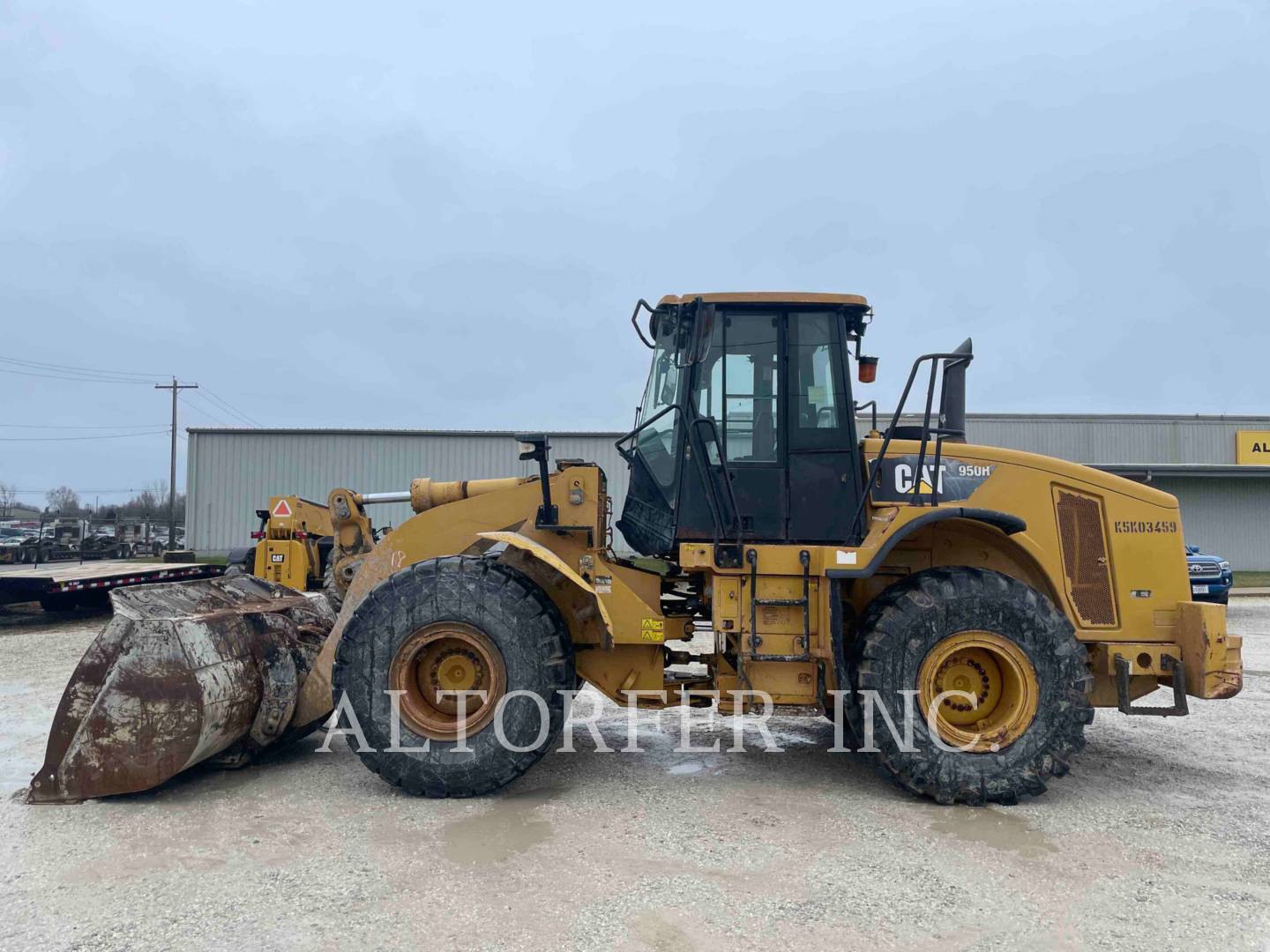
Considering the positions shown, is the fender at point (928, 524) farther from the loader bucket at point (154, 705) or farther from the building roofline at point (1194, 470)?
the building roofline at point (1194, 470)

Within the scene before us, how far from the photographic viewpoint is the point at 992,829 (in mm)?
4457

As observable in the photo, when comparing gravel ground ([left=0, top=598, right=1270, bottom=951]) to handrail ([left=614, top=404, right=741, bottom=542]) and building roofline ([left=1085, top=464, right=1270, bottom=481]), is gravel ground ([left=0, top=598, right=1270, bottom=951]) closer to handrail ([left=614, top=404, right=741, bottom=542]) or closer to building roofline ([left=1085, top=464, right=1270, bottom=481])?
handrail ([left=614, top=404, right=741, bottom=542])

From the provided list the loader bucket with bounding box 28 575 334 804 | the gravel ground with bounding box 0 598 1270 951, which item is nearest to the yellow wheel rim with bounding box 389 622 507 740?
the gravel ground with bounding box 0 598 1270 951

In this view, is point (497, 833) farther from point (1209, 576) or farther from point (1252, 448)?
point (1252, 448)

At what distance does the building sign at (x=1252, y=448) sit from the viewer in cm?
2620

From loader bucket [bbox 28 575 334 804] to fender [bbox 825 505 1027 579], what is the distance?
3544mm

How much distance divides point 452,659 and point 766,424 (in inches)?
95.0

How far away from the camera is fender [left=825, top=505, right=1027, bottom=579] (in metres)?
4.85

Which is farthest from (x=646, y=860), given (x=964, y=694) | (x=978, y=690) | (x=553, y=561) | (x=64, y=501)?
(x=64, y=501)

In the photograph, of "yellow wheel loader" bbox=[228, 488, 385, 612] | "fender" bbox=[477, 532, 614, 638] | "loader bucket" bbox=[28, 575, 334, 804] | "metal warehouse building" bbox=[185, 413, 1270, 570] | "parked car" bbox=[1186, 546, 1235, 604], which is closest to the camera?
"loader bucket" bbox=[28, 575, 334, 804]

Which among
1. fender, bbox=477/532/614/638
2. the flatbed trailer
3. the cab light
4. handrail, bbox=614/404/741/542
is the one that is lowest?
the flatbed trailer

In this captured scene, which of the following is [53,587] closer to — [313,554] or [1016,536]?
[313,554]

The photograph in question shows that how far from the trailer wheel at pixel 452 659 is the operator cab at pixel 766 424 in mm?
1068

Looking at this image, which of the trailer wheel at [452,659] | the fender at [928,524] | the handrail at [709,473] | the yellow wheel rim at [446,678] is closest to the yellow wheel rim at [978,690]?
the fender at [928,524]
